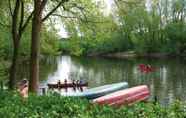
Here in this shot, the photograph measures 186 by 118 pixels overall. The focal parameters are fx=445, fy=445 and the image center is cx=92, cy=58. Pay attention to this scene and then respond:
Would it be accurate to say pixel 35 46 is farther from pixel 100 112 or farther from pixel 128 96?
pixel 128 96

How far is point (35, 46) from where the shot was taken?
55.5ft

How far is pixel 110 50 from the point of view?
13212 cm

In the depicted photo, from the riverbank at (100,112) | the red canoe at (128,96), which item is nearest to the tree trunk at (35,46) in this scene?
the red canoe at (128,96)

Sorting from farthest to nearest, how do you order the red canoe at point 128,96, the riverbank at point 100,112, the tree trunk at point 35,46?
the red canoe at point 128,96
the tree trunk at point 35,46
the riverbank at point 100,112

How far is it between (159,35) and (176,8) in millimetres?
9805

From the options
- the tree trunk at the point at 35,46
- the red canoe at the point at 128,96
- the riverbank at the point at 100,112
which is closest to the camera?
the riverbank at the point at 100,112

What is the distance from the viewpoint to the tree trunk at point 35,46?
1647 cm

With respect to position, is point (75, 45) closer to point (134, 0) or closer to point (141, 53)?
point (134, 0)

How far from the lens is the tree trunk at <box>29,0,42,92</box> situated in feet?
54.0

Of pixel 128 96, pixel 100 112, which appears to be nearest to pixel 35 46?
pixel 100 112

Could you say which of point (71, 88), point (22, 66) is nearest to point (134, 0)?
point (71, 88)

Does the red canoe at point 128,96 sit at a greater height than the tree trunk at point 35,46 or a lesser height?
lesser

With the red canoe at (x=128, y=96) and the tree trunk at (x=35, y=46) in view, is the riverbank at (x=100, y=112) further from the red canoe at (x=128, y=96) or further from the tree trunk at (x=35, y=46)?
the red canoe at (x=128, y=96)

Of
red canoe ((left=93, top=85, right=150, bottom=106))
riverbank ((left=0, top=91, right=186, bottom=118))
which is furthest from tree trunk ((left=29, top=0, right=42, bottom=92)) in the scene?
riverbank ((left=0, top=91, right=186, bottom=118))
